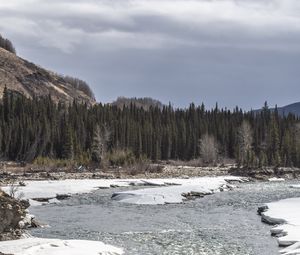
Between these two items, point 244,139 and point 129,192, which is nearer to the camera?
point 129,192

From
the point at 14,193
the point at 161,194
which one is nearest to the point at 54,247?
the point at 14,193

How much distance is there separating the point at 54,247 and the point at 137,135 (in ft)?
290

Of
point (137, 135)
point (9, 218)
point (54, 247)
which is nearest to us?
point (54, 247)

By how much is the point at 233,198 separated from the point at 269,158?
202 feet

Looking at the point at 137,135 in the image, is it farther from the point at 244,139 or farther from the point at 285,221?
the point at 285,221

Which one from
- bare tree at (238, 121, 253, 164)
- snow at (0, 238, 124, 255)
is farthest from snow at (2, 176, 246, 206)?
bare tree at (238, 121, 253, 164)

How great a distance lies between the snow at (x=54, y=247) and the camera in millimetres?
22266

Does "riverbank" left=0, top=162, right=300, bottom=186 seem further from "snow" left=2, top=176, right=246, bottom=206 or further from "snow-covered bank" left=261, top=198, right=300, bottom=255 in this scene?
"snow-covered bank" left=261, top=198, right=300, bottom=255

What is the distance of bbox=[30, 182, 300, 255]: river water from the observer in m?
25.5

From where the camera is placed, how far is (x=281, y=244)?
25.3m

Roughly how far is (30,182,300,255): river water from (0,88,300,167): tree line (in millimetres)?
51253

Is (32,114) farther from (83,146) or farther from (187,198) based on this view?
(187,198)

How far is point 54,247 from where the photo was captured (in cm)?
2319

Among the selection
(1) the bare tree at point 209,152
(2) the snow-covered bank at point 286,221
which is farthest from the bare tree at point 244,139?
(2) the snow-covered bank at point 286,221
